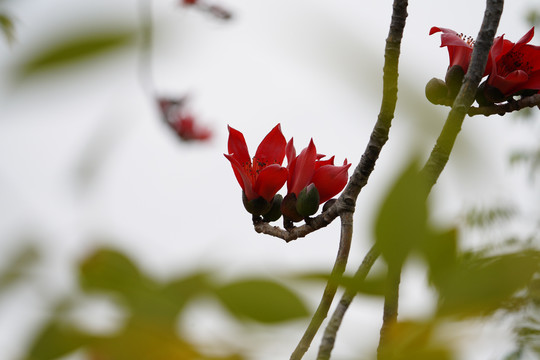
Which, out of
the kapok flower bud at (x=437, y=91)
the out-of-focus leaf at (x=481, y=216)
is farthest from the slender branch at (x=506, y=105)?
the out-of-focus leaf at (x=481, y=216)

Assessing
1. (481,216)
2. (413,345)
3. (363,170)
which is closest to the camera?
(413,345)

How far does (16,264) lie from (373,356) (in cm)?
13

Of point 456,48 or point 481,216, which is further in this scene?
point 456,48

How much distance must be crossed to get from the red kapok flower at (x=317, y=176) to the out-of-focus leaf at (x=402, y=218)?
1.69 feet

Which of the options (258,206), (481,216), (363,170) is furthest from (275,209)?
(481,216)

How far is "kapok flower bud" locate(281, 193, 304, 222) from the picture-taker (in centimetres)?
73

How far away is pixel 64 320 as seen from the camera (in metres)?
0.21

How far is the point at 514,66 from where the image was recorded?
0.70 m

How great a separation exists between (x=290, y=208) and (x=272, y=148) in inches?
4.0

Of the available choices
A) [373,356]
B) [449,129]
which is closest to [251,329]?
[373,356]

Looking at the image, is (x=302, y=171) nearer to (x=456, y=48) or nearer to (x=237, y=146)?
(x=237, y=146)

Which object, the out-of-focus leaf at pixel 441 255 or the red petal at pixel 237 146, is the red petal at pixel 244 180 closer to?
the red petal at pixel 237 146

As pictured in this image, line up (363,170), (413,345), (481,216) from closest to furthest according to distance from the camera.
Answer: (413,345) → (481,216) → (363,170)

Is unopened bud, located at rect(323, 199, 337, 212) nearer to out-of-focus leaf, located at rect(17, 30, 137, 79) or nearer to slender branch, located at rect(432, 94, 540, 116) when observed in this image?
slender branch, located at rect(432, 94, 540, 116)
